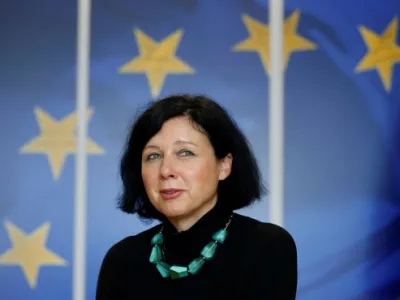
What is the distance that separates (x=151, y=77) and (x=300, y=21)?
551 mm

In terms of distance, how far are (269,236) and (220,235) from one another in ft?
0.31

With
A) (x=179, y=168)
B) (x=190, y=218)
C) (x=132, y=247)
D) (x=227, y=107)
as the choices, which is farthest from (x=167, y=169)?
(x=227, y=107)

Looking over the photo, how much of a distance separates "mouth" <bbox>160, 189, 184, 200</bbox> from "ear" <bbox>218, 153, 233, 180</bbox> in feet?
0.37

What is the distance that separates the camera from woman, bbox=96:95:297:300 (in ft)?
3.54

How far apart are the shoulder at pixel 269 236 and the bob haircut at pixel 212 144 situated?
0.27ft

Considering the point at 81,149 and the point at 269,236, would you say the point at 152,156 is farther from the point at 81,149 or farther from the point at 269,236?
the point at 81,149

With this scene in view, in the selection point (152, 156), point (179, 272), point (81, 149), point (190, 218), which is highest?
point (81, 149)

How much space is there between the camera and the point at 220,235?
3.73 ft

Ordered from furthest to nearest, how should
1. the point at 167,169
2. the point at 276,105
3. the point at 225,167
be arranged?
the point at 276,105
the point at 225,167
the point at 167,169

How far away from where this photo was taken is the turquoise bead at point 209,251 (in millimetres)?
1117

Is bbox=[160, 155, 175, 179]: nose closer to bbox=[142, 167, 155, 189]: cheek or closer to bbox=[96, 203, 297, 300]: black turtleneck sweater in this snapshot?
bbox=[142, 167, 155, 189]: cheek

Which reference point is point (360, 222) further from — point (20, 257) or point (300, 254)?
point (20, 257)

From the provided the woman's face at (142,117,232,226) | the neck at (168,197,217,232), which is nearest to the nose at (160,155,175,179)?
the woman's face at (142,117,232,226)

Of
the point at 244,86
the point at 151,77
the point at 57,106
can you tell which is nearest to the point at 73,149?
the point at 57,106
